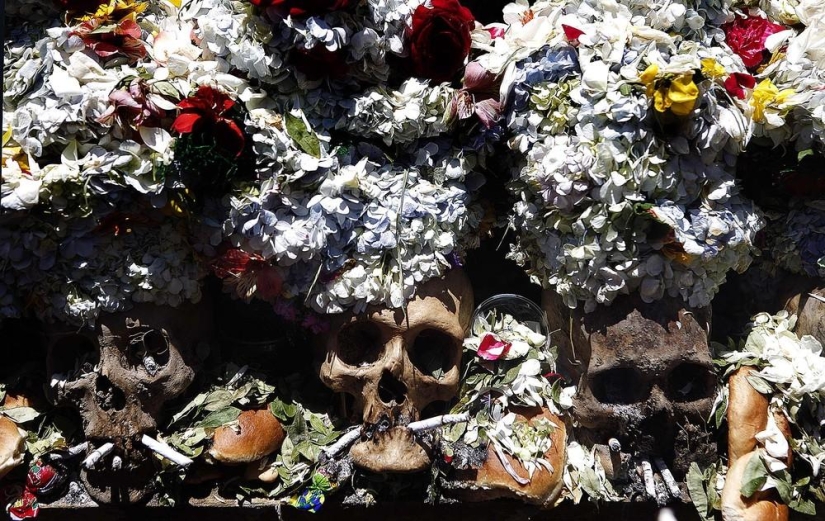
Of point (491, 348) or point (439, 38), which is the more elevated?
point (439, 38)

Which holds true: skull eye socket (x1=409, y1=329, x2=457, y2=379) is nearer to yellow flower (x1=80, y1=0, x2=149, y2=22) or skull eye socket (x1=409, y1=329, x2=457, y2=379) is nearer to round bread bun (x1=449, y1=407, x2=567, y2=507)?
round bread bun (x1=449, y1=407, x2=567, y2=507)

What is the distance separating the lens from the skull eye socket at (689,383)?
6.93ft

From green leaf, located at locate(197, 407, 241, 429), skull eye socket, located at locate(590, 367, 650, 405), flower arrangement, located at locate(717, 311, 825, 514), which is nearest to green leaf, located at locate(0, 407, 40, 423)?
green leaf, located at locate(197, 407, 241, 429)

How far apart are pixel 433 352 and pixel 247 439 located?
1.88ft

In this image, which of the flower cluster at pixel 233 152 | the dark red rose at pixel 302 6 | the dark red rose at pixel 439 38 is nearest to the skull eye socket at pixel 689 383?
the flower cluster at pixel 233 152

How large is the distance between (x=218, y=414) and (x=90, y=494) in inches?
15.6

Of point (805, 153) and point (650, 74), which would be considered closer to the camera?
point (650, 74)

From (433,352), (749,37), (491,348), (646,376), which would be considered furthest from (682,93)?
(433,352)

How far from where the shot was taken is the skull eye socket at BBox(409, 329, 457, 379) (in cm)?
219

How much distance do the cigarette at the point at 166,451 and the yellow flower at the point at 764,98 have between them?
175 centimetres

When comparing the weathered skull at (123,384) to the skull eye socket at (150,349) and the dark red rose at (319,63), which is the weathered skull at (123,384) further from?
the dark red rose at (319,63)

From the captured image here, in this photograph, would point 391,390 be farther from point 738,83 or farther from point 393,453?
point 738,83

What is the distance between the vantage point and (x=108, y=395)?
2.11m

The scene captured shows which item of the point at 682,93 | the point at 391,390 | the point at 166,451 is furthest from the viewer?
the point at 391,390
